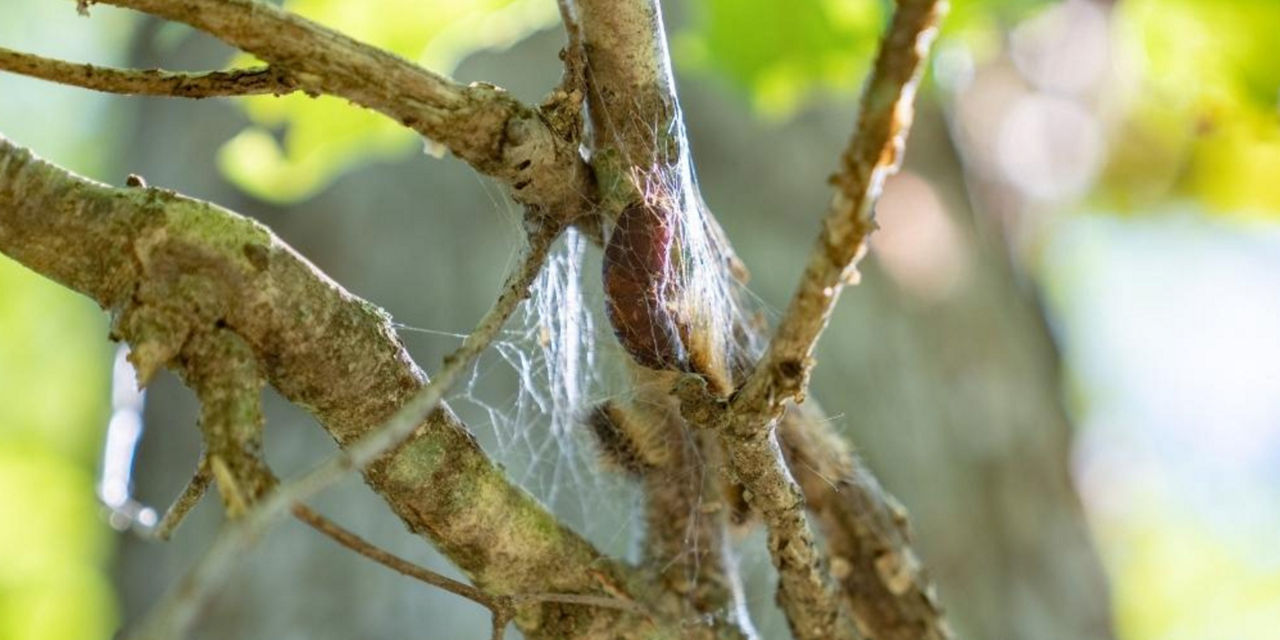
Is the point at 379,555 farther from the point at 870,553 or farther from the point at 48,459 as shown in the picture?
the point at 48,459

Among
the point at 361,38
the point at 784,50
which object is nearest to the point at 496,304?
the point at 361,38

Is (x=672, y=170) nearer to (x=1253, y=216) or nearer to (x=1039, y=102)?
(x=1253, y=216)

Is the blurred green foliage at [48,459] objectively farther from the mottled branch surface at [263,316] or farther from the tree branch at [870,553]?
the mottled branch surface at [263,316]

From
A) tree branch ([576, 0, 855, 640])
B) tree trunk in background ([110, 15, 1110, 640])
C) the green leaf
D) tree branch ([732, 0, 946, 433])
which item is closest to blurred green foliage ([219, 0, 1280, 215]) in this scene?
the green leaf

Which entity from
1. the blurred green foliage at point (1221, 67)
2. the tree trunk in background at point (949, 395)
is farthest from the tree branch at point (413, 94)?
the tree trunk in background at point (949, 395)

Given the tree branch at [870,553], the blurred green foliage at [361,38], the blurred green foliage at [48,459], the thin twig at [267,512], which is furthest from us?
the blurred green foliage at [48,459]

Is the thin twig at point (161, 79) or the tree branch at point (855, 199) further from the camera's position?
the thin twig at point (161, 79)
